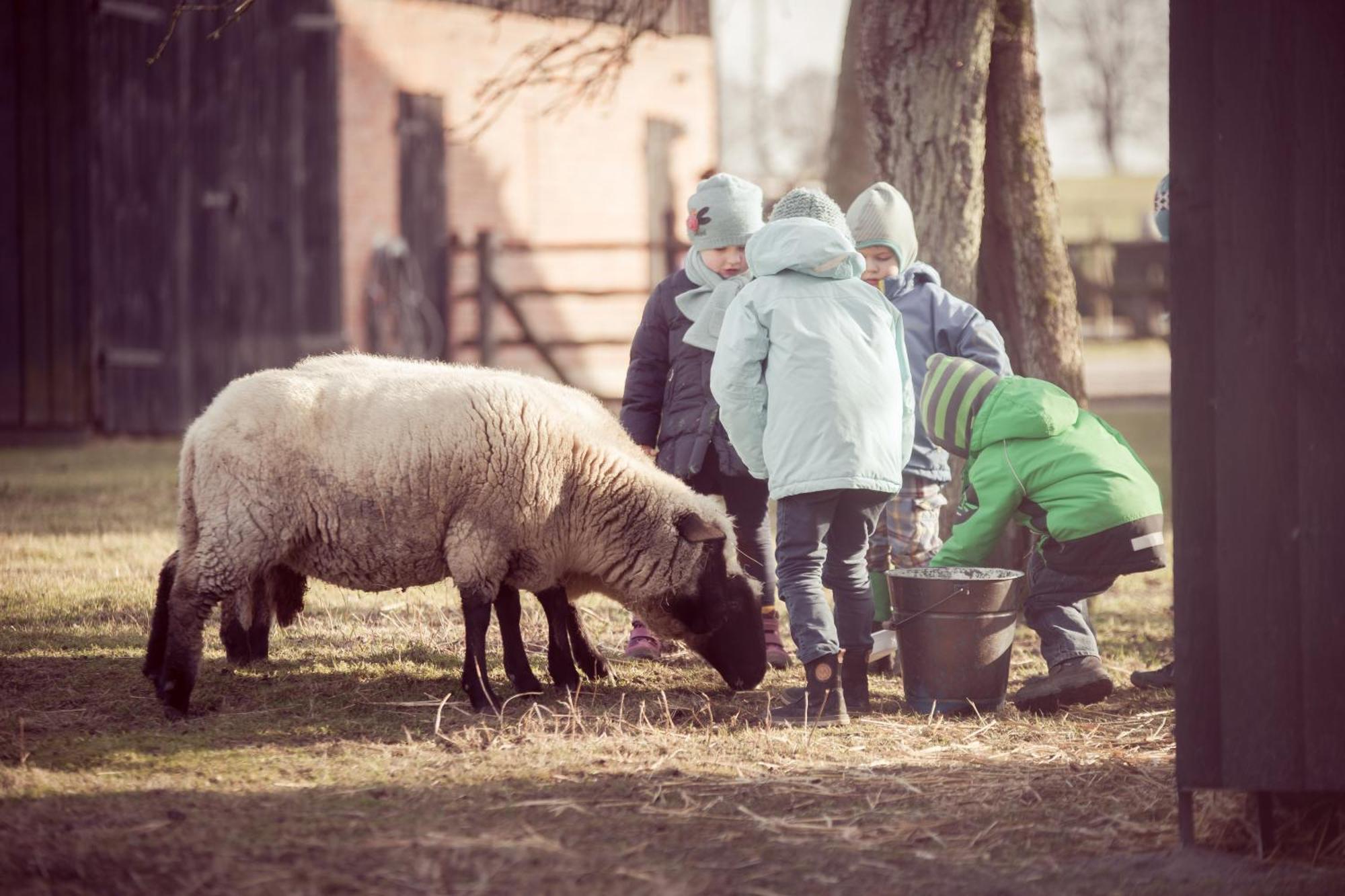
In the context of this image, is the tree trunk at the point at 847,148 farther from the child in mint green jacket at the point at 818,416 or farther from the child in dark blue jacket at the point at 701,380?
the child in mint green jacket at the point at 818,416

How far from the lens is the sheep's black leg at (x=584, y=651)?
6242 mm

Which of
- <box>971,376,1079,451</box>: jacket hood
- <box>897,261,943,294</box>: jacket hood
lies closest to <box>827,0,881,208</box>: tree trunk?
<box>897,261,943,294</box>: jacket hood

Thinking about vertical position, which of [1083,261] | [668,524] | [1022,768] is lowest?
[1022,768]

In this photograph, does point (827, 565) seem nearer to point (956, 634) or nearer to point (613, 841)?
point (956, 634)

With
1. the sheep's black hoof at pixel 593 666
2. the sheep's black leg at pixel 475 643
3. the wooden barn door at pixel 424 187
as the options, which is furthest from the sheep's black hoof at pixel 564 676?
the wooden barn door at pixel 424 187

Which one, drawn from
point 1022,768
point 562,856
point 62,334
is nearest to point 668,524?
point 1022,768

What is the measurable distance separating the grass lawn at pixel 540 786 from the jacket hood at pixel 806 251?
65.5 inches

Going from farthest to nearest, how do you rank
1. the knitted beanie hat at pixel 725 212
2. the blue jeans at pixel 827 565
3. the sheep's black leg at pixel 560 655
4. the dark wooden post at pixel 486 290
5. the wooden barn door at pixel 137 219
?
1. the dark wooden post at pixel 486 290
2. the wooden barn door at pixel 137 219
3. the knitted beanie hat at pixel 725 212
4. the sheep's black leg at pixel 560 655
5. the blue jeans at pixel 827 565

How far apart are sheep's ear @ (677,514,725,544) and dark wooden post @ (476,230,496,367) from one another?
1165cm

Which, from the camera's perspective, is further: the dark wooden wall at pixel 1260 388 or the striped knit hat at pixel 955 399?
the striped knit hat at pixel 955 399

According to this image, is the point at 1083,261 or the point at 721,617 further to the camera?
the point at 1083,261

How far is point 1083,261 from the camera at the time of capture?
2783 centimetres

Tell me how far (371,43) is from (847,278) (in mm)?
14004

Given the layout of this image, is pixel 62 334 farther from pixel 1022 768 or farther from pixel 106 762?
pixel 1022 768
